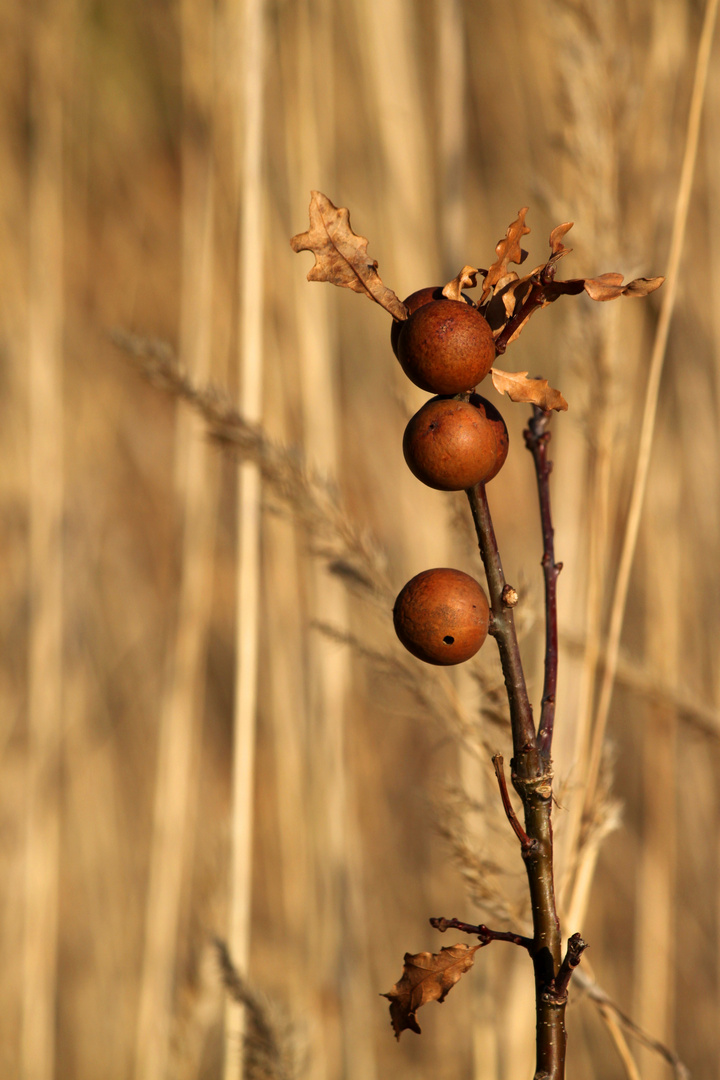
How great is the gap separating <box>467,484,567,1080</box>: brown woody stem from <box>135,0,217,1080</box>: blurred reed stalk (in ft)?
2.20

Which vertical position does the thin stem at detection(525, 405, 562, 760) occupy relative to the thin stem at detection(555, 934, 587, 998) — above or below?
above

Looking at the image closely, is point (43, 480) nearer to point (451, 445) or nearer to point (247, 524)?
point (247, 524)

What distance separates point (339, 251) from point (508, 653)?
0.48 ft

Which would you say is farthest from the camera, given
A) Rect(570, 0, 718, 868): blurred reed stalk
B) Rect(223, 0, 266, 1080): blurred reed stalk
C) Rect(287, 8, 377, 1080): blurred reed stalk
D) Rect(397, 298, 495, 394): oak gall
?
Rect(287, 8, 377, 1080): blurred reed stalk

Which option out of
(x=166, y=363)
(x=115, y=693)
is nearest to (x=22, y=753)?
(x=115, y=693)

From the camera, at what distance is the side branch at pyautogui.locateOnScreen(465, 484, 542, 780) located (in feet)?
0.90

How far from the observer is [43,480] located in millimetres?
1061

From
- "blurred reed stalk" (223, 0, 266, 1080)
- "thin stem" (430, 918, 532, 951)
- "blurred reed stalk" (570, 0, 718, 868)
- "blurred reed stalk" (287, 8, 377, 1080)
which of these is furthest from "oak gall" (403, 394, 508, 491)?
"blurred reed stalk" (287, 8, 377, 1080)

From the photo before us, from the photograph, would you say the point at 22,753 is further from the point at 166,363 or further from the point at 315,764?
the point at 166,363

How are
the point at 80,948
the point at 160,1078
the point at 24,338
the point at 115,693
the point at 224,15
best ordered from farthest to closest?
the point at 115,693 → the point at 80,948 → the point at 24,338 → the point at 160,1078 → the point at 224,15

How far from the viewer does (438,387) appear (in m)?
0.26

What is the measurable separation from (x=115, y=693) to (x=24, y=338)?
2.38 ft

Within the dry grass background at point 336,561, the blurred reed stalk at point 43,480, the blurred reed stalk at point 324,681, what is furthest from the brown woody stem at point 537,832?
the blurred reed stalk at point 43,480

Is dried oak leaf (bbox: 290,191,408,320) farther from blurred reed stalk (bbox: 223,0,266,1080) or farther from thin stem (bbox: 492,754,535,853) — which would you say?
blurred reed stalk (bbox: 223,0,266,1080)
